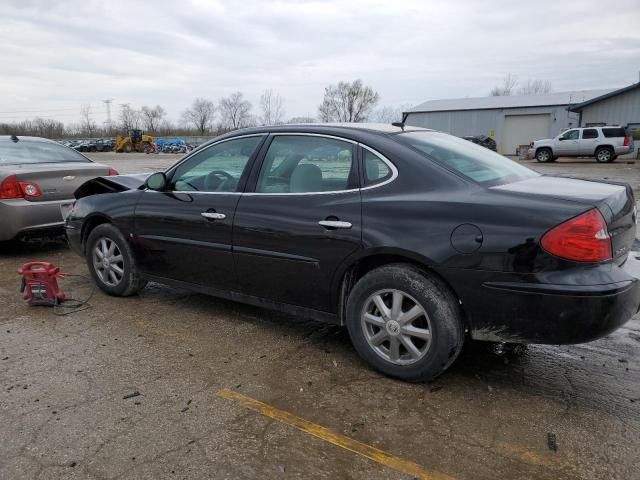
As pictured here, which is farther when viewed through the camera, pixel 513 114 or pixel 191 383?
pixel 513 114

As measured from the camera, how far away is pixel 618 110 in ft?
114

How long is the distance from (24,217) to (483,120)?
43791 mm

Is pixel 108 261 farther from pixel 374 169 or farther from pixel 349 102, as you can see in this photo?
pixel 349 102

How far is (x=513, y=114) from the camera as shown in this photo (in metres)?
43.8

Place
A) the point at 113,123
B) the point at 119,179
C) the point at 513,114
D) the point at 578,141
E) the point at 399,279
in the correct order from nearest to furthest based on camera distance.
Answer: the point at 399,279
the point at 119,179
the point at 578,141
the point at 513,114
the point at 113,123

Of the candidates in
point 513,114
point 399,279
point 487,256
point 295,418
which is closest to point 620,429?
point 487,256

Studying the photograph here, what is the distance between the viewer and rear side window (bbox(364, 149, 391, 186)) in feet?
10.8

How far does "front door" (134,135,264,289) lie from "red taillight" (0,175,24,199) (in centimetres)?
259

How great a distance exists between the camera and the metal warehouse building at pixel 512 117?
139 feet

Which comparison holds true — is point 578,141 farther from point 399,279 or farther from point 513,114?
point 399,279

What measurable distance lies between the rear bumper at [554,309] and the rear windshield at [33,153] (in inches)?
249

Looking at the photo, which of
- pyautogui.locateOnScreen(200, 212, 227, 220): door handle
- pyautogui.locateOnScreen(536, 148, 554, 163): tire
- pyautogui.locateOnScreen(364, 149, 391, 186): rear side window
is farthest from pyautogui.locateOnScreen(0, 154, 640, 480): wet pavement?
pyautogui.locateOnScreen(536, 148, 554, 163): tire

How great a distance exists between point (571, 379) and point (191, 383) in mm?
2379

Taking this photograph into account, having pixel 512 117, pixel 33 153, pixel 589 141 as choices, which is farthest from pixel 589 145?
pixel 33 153
